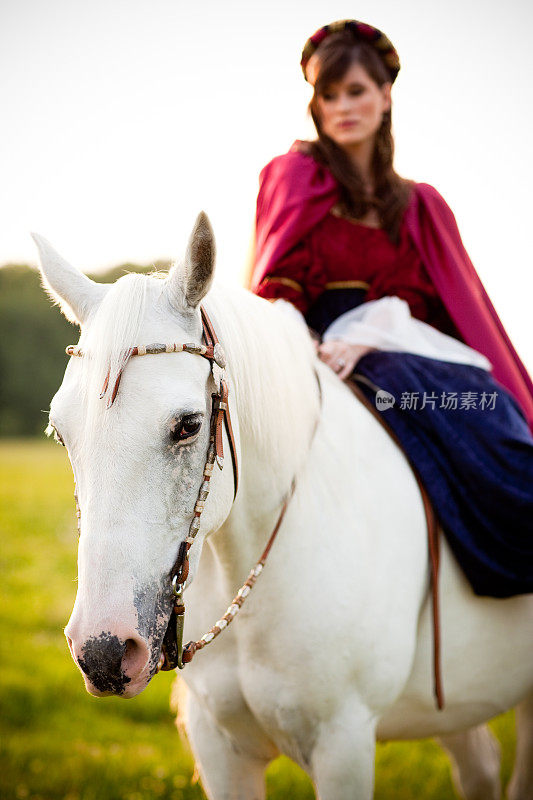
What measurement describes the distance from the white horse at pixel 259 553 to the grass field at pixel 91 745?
1.53 meters

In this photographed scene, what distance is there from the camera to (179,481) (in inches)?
53.8

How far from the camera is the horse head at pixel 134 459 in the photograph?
1.25 meters

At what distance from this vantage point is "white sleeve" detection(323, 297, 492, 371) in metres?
2.31

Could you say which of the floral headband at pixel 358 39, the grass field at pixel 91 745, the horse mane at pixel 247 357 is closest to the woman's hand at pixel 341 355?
the horse mane at pixel 247 357

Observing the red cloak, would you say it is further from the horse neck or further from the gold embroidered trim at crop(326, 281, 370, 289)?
the horse neck

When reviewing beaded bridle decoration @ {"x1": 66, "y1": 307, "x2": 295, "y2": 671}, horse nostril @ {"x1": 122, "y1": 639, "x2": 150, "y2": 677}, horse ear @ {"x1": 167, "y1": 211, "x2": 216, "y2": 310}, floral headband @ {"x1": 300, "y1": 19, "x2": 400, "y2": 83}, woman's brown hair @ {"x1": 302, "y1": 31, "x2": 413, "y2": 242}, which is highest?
floral headband @ {"x1": 300, "y1": 19, "x2": 400, "y2": 83}

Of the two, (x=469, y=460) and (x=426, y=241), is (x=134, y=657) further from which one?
(x=426, y=241)

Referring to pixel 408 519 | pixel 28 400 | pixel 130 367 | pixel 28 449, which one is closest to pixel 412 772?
pixel 408 519

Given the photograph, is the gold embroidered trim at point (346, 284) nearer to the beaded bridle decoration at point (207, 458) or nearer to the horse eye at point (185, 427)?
the beaded bridle decoration at point (207, 458)

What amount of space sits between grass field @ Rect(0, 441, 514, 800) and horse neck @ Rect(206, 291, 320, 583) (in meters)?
1.96

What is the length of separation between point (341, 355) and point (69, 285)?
1023mm

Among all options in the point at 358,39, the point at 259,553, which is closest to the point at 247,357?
the point at 259,553

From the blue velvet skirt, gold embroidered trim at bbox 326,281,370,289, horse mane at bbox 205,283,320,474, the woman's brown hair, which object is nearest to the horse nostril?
horse mane at bbox 205,283,320,474

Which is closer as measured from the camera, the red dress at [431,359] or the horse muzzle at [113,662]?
the horse muzzle at [113,662]
